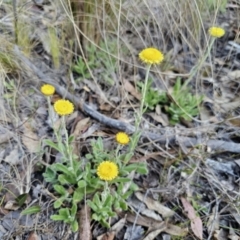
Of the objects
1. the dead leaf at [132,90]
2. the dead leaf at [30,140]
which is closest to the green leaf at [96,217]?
the dead leaf at [30,140]

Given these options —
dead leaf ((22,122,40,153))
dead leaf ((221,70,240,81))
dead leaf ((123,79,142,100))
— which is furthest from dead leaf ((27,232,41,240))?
dead leaf ((221,70,240,81))

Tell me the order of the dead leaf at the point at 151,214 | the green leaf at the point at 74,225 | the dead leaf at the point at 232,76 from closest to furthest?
the green leaf at the point at 74,225 < the dead leaf at the point at 151,214 < the dead leaf at the point at 232,76

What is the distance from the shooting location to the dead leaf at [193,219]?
1339 millimetres

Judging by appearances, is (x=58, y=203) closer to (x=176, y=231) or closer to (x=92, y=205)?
(x=92, y=205)

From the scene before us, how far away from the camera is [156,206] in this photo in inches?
55.1

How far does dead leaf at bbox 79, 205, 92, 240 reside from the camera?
1.28 m

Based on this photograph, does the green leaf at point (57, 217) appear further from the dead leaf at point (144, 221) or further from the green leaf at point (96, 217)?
the dead leaf at point (144, 221)

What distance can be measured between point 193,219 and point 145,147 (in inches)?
13.4

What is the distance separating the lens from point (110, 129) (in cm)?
159

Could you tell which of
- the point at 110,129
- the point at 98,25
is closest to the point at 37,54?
the point at 98,25

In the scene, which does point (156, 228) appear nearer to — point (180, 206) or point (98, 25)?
point (180, 206)

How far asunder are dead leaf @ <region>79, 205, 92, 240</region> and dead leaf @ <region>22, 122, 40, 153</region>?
0.32 meters

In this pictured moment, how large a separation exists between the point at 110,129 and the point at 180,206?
0.41 m

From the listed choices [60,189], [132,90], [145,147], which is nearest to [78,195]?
[60,189]
